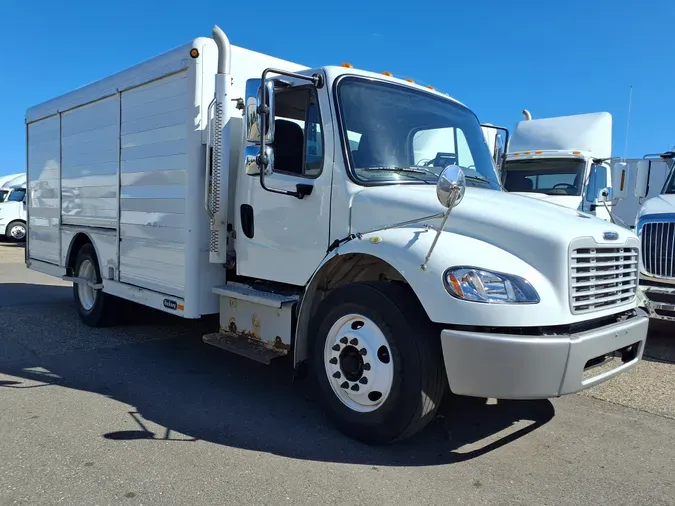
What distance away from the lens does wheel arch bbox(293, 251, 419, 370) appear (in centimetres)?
410

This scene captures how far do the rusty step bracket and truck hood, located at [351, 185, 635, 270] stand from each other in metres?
1.29

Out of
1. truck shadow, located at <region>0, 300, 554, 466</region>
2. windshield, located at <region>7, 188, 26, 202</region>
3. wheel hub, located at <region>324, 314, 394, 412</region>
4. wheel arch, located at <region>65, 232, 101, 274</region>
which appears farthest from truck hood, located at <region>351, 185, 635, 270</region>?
windshield, located at <region>7, 188, 26, 202</region>

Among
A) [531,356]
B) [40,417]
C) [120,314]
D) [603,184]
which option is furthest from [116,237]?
[603,184]

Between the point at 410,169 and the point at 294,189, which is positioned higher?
the point at 410,169

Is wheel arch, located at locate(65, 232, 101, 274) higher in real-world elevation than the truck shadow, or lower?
higher

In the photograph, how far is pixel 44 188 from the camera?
27.0 feet

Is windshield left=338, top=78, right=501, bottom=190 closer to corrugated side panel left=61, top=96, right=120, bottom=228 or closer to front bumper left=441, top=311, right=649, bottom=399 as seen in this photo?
front bumper left=441, top=311, right=649, bottom=399

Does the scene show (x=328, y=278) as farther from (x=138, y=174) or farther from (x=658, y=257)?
(x=658, y=257)

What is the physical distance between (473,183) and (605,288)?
53.5 inches

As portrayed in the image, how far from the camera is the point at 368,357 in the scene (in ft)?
12.3

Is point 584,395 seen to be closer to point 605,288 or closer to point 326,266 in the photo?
point 605,288

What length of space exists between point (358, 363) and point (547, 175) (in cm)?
742

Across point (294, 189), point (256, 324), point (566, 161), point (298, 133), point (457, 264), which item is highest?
point (566, 161)

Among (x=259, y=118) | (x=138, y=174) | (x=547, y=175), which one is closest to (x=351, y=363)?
(x=259, y=118)
